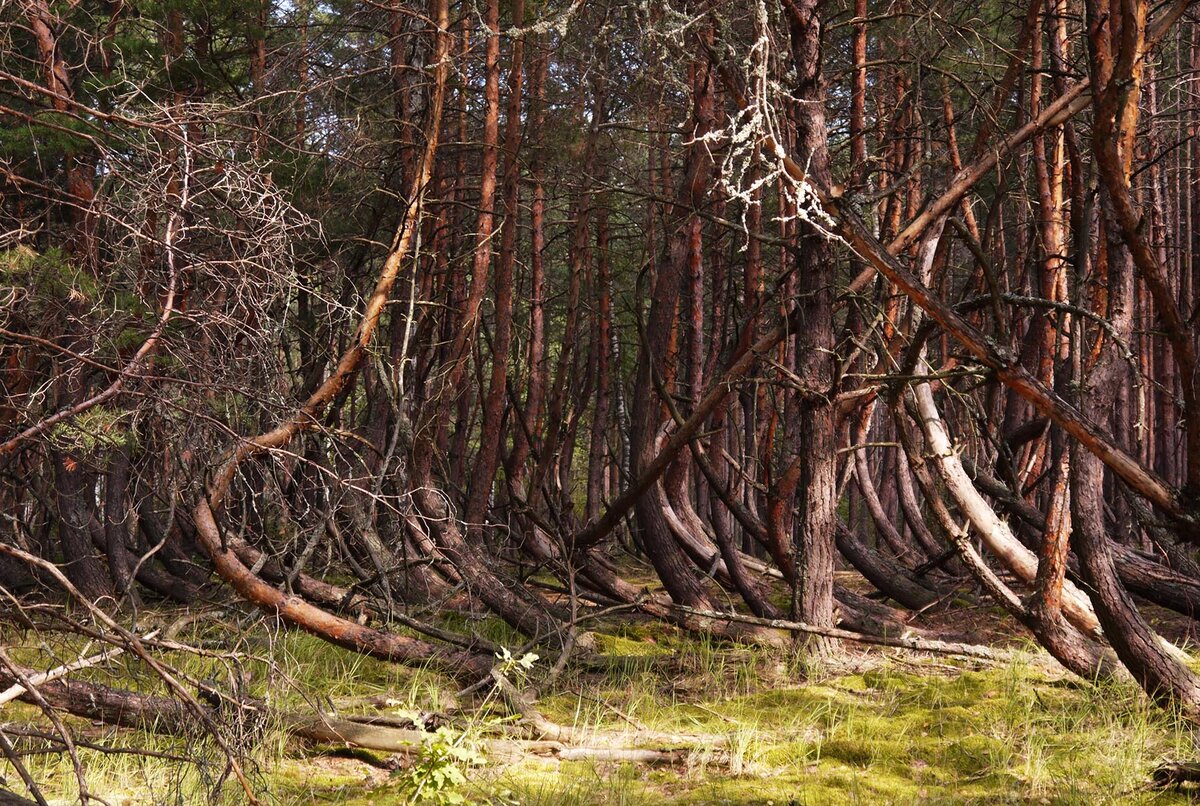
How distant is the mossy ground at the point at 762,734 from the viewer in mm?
4625

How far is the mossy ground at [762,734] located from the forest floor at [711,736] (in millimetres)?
15

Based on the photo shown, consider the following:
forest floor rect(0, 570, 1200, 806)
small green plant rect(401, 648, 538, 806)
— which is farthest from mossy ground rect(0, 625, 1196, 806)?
small green plant rect(401, 648, 538, 806)

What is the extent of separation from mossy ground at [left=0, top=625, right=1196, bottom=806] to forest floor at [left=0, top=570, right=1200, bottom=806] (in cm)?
1

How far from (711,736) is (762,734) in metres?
0.31

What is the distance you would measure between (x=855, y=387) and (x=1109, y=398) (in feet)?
9.09

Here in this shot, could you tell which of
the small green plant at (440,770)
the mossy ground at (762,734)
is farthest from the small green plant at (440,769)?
the mossy ground at (762,734)

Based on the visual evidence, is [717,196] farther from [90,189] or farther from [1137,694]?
[1137,694]

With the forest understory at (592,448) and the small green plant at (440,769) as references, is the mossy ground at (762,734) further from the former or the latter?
the small green plant at (440,769)

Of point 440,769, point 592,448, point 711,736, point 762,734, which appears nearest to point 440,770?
point 440,769

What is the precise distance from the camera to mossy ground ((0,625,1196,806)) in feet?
15.2

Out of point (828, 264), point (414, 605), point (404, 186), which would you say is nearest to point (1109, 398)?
point (828, 264)

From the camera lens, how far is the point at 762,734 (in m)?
5.50

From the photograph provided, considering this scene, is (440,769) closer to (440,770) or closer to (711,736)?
(440,770)

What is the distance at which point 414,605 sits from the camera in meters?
8.39
